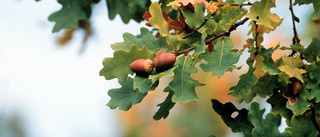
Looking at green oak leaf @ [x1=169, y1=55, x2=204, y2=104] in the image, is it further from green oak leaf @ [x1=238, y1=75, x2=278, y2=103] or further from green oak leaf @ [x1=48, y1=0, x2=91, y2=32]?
green oak leaf @ [x1=48, y1=0, x2=91, y2=32]

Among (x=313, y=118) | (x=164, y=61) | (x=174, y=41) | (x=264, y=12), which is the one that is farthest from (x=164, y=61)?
(x=313, y=118)

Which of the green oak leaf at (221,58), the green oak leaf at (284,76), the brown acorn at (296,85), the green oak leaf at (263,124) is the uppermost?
Result: the green oak leaf at (221,58)

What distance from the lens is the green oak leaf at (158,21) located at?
106 centimetres

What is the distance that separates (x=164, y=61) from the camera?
37.6 inches

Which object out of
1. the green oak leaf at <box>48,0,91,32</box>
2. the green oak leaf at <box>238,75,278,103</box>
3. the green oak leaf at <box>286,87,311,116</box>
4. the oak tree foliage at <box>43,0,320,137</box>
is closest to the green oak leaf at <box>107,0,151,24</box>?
the green oak leaf at <box>48,0,91,32</box>

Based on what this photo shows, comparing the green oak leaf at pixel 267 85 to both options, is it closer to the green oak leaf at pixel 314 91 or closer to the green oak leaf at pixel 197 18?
the green oak leaf at pixel 314 91

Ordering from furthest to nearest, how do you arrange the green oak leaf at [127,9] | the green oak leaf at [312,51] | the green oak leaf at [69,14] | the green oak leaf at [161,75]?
the green oak leaf at [69,14] → the green oak leaf at [127,9] → the green oak leaf at [312,51] → the green oak leaf at [161,75]

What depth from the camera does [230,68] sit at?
3.10 feet

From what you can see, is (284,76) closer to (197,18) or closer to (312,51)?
(312,51)

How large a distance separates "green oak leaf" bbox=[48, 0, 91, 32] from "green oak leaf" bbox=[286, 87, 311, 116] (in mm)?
1352

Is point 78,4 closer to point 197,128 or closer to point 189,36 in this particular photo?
point 189,36

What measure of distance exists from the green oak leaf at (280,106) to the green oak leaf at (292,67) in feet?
0.31

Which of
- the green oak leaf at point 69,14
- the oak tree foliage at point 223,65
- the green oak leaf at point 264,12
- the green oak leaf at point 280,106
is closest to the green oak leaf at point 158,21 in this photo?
the oak tree foliage at point 223,65

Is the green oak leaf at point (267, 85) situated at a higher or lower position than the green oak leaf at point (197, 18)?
lower
